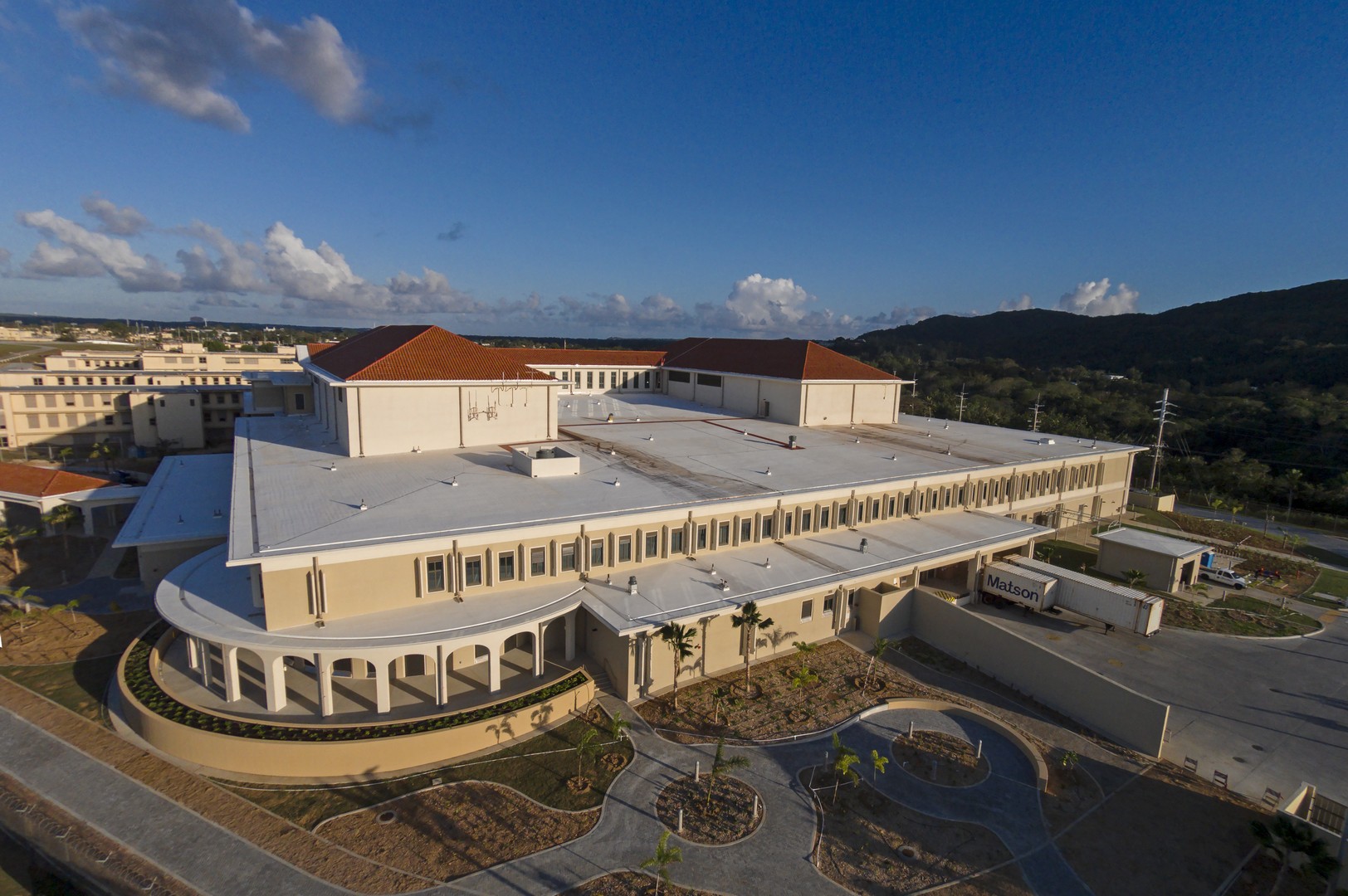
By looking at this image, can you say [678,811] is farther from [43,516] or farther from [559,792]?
[43,516]

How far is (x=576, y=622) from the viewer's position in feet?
79.0

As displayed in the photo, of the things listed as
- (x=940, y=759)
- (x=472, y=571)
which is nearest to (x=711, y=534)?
(x=472, y=571)

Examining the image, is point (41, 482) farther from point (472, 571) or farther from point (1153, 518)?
point (1153, 518)

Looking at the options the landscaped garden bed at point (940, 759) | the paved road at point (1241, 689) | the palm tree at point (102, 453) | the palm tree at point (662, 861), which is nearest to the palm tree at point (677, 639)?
the palm tree at point (662, 861)

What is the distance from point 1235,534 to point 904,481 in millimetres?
30815

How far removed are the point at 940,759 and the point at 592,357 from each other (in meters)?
50.8

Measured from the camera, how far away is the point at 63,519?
3412cm

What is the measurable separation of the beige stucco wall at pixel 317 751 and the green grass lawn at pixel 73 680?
12.6 ft

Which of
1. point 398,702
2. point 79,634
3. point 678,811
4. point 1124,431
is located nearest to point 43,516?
point 79,634

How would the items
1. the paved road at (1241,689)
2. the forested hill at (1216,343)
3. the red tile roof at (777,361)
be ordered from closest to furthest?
the paved road at (1241,689), the red tile roof at (777,361), the forested hill at (1216,343)

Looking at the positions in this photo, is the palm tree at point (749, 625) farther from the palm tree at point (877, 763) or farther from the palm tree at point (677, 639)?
the palm tree at point (877, 763)

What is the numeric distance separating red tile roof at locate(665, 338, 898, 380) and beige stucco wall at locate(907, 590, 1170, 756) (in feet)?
78.1

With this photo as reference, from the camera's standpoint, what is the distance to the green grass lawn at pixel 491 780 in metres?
16.8

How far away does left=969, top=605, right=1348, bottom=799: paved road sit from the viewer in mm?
19875
